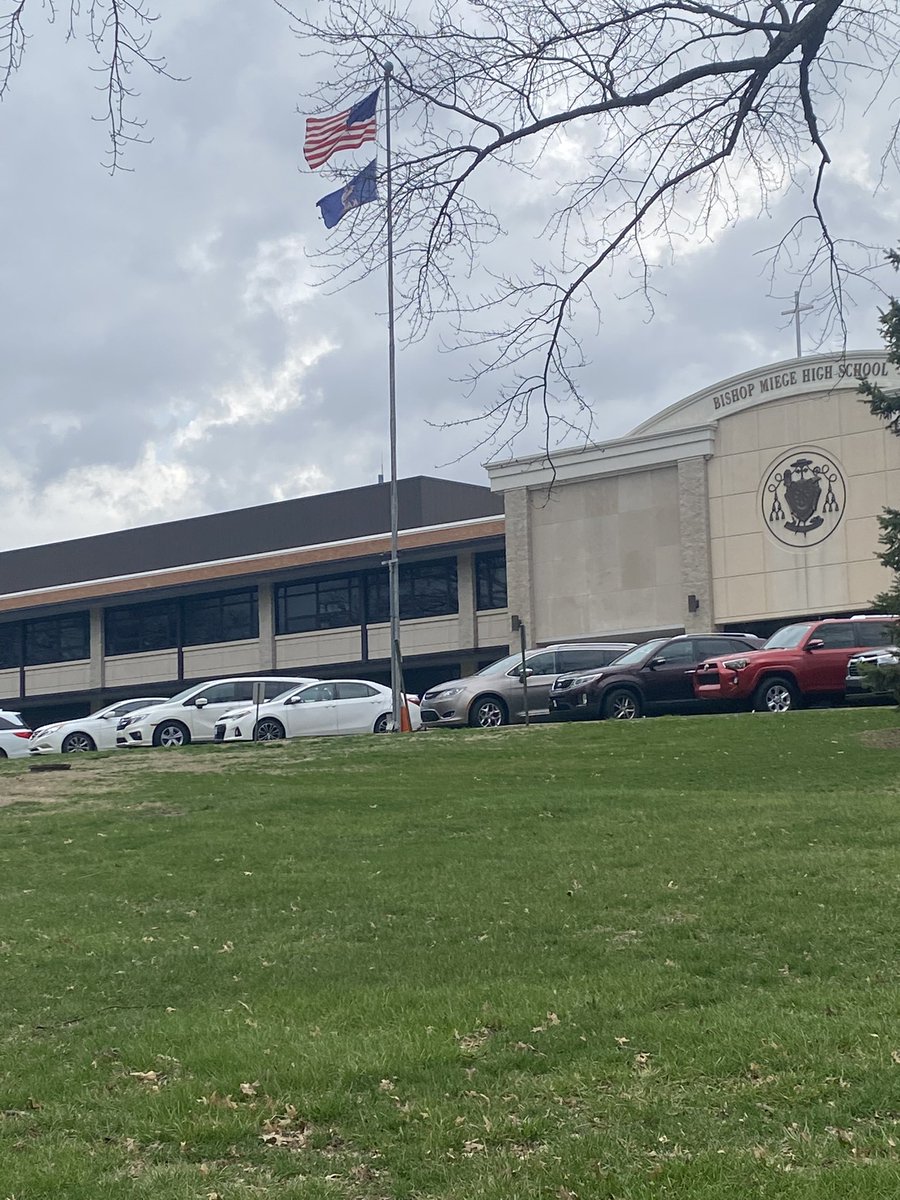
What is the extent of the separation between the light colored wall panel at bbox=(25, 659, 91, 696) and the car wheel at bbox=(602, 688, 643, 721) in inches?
1381

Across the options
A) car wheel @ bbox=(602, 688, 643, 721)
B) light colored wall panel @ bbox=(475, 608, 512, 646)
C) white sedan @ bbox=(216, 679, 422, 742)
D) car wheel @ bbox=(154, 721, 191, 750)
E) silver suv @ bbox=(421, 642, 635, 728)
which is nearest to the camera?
car wheel @ bbox=(602, 688, 643, 721)

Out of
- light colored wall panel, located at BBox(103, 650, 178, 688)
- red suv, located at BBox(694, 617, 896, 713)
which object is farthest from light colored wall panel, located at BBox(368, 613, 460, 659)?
red suv, located at BBox(694, 617, 896, 713)

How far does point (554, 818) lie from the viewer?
13.1m

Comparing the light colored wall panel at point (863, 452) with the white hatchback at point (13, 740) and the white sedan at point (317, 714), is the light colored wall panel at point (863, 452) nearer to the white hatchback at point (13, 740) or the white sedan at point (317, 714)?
the white sedan at point (317, 714)

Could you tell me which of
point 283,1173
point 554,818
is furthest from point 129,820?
point 283,1173

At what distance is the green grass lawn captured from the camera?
16.6 feet

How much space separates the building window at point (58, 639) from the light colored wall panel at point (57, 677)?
278 mm

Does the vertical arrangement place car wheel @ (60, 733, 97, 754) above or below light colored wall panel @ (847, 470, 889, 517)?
below

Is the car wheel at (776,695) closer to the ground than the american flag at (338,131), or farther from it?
closer to the ground

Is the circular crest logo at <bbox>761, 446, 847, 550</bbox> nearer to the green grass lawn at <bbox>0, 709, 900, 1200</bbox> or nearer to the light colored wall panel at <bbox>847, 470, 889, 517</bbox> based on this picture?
the light colored wall panel at <bbox>847, 470, 889, 517</bbox>

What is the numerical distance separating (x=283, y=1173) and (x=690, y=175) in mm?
5365

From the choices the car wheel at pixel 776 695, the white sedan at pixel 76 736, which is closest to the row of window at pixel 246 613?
the white sedan at pixel 76 736

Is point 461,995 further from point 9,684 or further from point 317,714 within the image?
point 9,684

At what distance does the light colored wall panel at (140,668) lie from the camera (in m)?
53.1
